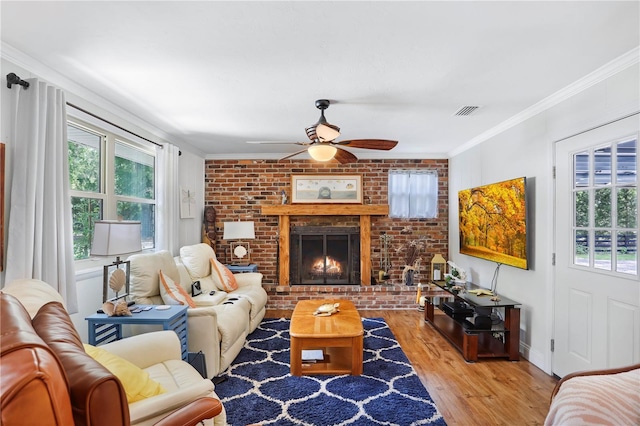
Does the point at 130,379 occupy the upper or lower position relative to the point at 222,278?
upper

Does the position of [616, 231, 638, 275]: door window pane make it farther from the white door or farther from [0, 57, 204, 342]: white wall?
[0, 57, 204, 342]: white wall

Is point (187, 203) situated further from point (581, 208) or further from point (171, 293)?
point (581, 208)

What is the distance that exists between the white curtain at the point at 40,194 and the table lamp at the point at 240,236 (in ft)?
8.31

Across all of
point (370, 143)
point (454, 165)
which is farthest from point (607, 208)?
point (454, 165)

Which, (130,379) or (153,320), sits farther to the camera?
(153,320)

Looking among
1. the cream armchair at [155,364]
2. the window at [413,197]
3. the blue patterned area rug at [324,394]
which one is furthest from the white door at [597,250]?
the cream armchair at [155,364]

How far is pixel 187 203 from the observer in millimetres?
4527

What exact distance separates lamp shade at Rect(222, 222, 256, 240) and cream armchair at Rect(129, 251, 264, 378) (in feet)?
5.11

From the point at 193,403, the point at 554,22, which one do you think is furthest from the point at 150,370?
the point at 554,22

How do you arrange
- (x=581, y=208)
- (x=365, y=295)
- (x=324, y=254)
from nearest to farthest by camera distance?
(x=581, y=208)
(x=365, y=295)
(x=324, y=254)

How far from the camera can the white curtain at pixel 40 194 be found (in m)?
2.03

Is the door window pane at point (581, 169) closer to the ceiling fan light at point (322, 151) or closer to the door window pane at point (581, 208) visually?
the door window pane at point (581, 208)

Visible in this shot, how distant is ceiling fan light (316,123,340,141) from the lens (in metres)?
2.57

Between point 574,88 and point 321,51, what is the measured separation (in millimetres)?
1991
